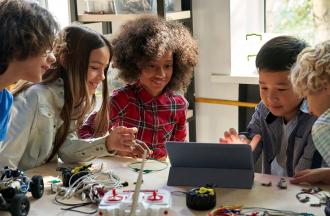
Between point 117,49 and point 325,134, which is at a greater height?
point 117,49

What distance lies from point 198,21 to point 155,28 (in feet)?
2.54

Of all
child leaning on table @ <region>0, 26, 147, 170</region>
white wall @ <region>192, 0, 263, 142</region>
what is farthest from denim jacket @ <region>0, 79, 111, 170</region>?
white wall @ <region>192, 0, 263, 142</region>

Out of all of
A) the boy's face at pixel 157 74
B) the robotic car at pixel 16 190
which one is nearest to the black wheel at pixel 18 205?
the robotic car at pixel 16 190

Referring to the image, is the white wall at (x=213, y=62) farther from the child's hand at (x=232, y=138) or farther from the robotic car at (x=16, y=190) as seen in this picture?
the robotic car at (x=16, y=190)

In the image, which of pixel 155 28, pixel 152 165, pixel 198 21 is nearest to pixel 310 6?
pixel 198 21

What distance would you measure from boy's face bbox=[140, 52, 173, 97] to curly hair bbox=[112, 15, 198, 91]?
0.02 m

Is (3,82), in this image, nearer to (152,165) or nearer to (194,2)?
(152,165)

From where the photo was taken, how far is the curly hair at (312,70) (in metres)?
1.18

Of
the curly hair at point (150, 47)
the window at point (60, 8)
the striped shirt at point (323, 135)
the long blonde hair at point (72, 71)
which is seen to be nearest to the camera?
the striped shirt at point (323, 135)

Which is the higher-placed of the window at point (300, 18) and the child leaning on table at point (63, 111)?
the window at point (300, 18)

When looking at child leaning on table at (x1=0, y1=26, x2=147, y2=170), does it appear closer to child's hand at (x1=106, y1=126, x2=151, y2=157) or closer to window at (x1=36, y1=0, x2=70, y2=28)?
child's hand at (x1=106, y1=126, x2=151, y2=157)

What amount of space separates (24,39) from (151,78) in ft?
2.36

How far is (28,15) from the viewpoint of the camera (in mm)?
1224

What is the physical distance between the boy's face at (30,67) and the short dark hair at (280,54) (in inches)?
26.1
